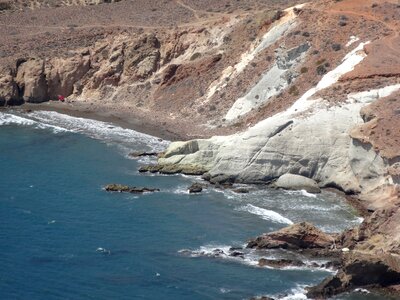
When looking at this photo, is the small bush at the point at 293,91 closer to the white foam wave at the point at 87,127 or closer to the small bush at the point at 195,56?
the white foam wave at the point at 87,127

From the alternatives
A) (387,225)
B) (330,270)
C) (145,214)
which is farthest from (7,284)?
(387,225)

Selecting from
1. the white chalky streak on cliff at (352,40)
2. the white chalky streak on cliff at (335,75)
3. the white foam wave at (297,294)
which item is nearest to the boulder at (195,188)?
the white chalky streak on cliff at (335,75)

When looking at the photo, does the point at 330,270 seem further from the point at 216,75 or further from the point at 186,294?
the point at 216,75

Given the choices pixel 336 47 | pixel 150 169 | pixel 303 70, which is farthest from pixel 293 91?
pixel 150 169

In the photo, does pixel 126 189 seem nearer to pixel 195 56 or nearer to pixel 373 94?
pixel 373 94

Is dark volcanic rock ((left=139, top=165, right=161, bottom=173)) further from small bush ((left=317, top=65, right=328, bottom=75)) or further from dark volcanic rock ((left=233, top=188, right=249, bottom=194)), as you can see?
small bush ((left=317, top=65, right=328, bottom=75))

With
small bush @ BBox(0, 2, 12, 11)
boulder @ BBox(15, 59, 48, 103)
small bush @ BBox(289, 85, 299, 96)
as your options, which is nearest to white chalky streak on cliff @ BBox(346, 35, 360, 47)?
small bush @ BBox(289, 85, 299, 96)
